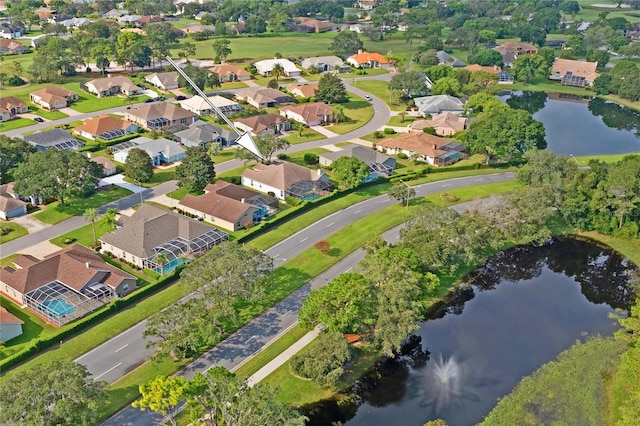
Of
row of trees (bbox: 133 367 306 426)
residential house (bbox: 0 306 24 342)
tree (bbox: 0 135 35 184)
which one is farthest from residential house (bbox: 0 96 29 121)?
row of trees (bbox: 133 367 306 426)

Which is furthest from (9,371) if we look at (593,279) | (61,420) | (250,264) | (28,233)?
(593,279)

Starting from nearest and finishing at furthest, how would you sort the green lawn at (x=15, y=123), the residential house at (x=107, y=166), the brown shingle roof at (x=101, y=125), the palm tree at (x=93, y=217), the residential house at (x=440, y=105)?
the palm tree at (x=93, y=217) < the residential house at (x=107, y=166) < the brown shingle roof at (x=101, y=125) < the green lawn at (x=15, y=123) < the residential house at (x=440, y=105)

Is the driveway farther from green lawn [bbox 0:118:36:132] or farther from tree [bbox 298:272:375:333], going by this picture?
tree [bbox 298:272:375:333]

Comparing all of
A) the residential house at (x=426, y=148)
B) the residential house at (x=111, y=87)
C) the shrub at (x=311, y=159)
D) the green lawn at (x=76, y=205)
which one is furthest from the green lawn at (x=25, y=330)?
the residential house at (x=111, y=87)

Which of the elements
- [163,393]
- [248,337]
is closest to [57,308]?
[248,337]

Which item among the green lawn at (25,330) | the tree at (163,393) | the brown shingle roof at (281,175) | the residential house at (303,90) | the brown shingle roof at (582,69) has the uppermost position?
the brown shingle roof at (582,69)

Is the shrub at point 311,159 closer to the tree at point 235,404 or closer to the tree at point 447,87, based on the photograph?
the tree at point 447,87

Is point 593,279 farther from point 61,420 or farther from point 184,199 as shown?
point 61,420

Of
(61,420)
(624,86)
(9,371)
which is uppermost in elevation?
(624,86)
